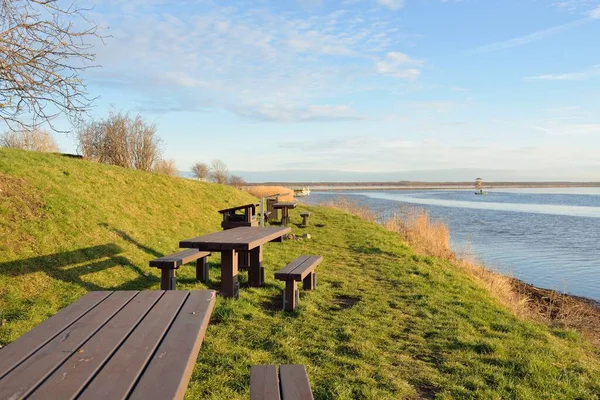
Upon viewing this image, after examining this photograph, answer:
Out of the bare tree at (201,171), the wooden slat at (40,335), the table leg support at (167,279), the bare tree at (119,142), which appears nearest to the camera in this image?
the wooden slat at (40,335)

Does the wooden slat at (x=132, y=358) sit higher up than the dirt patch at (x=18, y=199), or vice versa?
the dirt patch at (x=18, y=199)

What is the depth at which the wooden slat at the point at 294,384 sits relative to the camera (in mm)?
2547

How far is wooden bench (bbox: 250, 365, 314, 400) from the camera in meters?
2.56

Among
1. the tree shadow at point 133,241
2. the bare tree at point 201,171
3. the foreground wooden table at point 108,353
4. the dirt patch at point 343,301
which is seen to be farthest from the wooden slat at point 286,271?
the bare tree at point 201,171

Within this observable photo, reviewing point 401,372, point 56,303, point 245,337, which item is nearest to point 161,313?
point 245,337

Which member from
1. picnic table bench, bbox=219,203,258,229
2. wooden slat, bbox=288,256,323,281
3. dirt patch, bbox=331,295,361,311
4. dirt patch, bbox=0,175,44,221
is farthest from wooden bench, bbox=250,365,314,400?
dirt patch, bbox=0,175,44,221

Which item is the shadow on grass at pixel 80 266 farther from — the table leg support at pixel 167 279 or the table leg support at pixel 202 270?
the table leg support at pixel 167 279

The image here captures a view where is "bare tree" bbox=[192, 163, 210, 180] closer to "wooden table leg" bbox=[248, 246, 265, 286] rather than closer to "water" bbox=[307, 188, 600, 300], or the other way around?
"water" bbox=[307, 188, 600, 300]

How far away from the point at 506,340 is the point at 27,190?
338 inches

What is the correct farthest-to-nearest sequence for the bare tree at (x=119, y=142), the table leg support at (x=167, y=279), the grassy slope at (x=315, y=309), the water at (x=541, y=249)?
the bare tree at (x=119, y=142) → the water at (x=541, y=249) → the table leg support at (x=167, y=279) → the grassy slope at (x=315, y=309)

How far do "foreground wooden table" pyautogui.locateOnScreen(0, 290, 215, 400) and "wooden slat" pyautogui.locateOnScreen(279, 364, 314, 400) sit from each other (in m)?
0.61

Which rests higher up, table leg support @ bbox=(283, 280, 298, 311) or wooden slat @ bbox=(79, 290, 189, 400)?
wooden slat @ bbox=(79, 290, 189, 400)

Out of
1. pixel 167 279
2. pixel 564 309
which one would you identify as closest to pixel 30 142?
pixel 167 279

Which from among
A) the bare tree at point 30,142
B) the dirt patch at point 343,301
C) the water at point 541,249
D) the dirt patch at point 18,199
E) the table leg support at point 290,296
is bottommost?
the water at point 541,249
